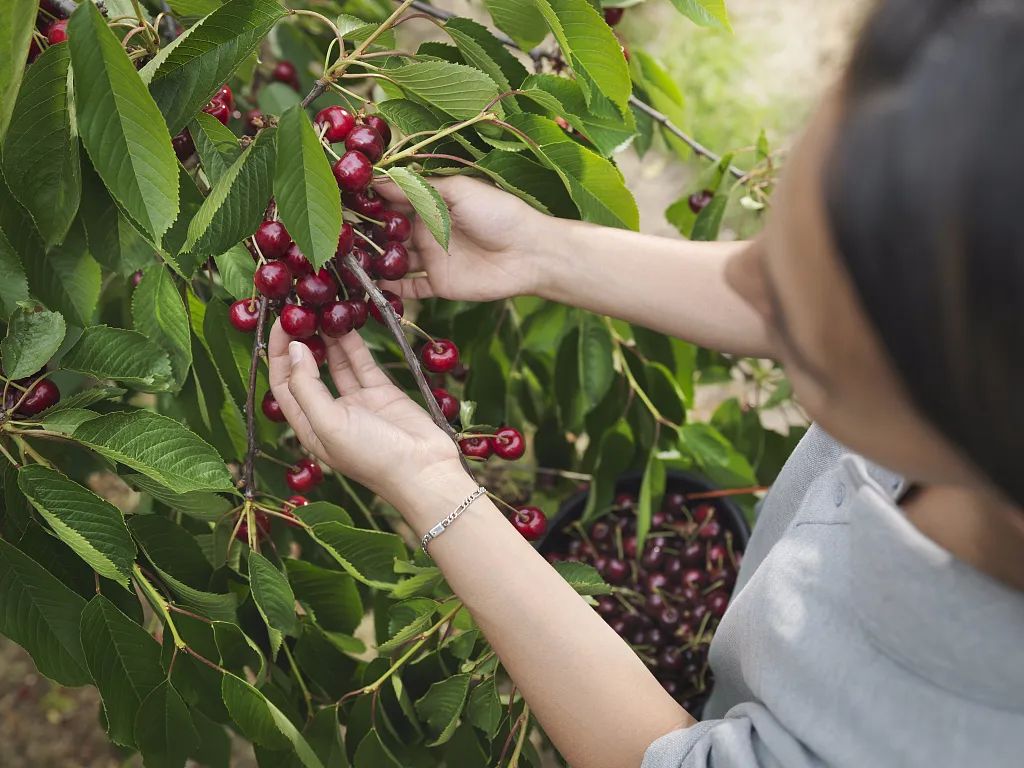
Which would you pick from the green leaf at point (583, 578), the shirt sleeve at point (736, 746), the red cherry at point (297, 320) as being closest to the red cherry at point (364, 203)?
the red cherry at point (297, 320)

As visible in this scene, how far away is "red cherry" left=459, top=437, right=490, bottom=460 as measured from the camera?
91 cm

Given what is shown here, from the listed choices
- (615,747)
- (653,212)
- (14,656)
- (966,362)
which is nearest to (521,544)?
(615,747)

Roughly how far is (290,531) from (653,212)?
5.08 feet

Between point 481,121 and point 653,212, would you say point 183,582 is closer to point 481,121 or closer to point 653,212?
point 481,121

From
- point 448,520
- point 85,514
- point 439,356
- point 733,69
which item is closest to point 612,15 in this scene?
point 439,356

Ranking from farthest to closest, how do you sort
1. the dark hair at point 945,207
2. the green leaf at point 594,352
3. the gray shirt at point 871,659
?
the green leaf at point 594,352 < the gray shirt at point 871,659 < the dark hair at point 945,207

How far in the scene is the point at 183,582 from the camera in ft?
2.91

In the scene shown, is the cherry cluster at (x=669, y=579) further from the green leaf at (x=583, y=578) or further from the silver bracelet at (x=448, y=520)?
the silver bracelet at (x=448, y=520)

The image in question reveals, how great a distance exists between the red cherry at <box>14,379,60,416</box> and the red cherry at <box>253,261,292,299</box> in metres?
0.23

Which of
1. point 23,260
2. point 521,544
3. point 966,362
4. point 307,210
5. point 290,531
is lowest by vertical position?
point 290,531

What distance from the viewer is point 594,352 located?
124 cm

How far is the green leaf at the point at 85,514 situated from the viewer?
74cm

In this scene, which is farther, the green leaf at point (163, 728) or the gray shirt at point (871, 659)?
the green leaf at point (163, 728)

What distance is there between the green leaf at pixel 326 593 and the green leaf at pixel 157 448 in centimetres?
21
